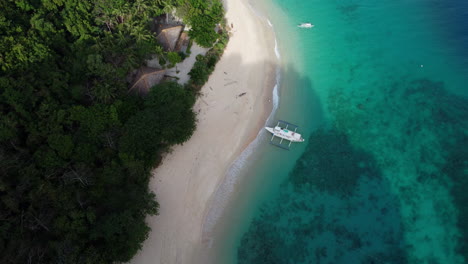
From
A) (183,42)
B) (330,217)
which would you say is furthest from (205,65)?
(330,217)

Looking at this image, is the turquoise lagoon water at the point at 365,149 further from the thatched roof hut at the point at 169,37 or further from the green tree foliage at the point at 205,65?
the thatched roof hut at the point at 169,37

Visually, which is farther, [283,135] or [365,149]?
[365,149]

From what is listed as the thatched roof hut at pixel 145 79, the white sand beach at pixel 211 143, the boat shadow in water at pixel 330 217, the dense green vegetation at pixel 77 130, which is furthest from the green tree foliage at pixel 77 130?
the boat shadow in water at pixel 330 217

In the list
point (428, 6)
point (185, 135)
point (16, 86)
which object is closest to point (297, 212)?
point (185, 135)

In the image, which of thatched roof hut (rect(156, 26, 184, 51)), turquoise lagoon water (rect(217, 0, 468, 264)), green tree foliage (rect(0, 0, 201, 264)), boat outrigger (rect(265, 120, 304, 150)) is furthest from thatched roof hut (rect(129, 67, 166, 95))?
turquoise lagoon water (rect(217, 0, 468, 264))

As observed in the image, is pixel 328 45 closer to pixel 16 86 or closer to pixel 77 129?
pixel 77 129

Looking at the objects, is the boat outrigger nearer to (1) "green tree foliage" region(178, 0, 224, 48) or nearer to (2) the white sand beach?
(2) the white sand beach

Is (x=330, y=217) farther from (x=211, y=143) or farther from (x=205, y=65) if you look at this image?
(x=205, y=65)
